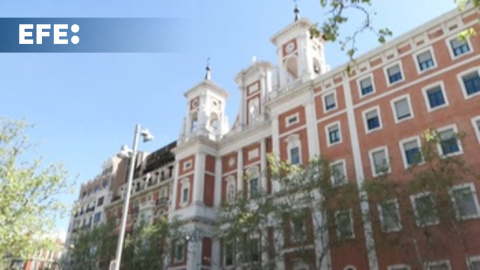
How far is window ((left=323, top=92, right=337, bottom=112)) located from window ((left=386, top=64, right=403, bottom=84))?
439 cm

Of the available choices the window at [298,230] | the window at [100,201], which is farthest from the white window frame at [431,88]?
the window at [100,201]

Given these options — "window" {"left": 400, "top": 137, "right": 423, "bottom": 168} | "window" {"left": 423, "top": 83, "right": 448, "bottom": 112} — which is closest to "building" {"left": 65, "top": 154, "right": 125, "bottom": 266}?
"window" {"left": 400, "top": 137, "right": 423, "bottom": 168}

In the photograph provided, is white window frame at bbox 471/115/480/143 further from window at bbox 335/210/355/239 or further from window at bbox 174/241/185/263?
window at bbox 174/241/185/263

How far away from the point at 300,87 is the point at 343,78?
12.3ft

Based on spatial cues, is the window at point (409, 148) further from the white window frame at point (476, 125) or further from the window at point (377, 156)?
the white window frame at point (476, 125)

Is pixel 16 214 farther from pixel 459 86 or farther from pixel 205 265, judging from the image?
pixel 459 86

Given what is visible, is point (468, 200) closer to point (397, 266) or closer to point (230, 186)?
point (397, 266)

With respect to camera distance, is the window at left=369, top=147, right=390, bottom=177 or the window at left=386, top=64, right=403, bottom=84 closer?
the window at left=369, top=147, right=390, bottom=177

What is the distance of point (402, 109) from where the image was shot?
2681cm

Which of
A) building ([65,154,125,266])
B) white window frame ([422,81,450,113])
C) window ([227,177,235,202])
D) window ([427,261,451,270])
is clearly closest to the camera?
window ([427,261,451,270])

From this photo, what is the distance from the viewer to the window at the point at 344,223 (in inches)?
883

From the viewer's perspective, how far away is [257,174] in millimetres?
35531

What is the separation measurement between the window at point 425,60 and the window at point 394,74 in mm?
1301

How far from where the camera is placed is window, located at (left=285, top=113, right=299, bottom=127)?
3297cm
